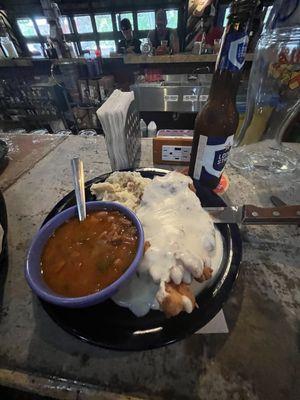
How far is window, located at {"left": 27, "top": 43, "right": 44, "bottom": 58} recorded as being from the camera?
3.49 meters

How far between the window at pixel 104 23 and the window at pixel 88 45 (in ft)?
0.71

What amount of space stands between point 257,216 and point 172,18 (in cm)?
360

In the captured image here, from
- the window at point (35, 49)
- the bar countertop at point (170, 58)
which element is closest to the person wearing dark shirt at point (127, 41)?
the bar countertop at point (170, 58)

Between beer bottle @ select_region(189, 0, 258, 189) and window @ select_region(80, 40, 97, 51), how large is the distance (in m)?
3.79

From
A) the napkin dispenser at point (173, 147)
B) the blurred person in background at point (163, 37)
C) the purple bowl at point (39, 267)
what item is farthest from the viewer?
the blurred person in background at point (163, 37)

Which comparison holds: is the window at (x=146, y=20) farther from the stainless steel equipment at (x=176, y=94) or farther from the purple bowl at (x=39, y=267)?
the purple bowl at (x=39, y=267)

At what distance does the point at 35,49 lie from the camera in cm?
354

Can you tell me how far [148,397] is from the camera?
0.36 meters

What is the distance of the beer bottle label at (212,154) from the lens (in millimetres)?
601

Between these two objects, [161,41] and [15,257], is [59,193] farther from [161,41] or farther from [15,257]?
[161,41]

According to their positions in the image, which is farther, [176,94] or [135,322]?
[176,94]

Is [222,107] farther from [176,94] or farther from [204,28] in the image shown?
[204,28]

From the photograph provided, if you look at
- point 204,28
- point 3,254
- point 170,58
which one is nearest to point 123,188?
point 3,254

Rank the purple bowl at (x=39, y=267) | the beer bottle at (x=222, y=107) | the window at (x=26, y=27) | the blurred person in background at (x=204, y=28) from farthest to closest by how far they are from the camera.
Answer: the window at (x=26, y=27) < the blurred person in background at (x=204, y=28) < the beer bottle at (x=222, y=107) < the purple bowl at (x=39, y=267)
